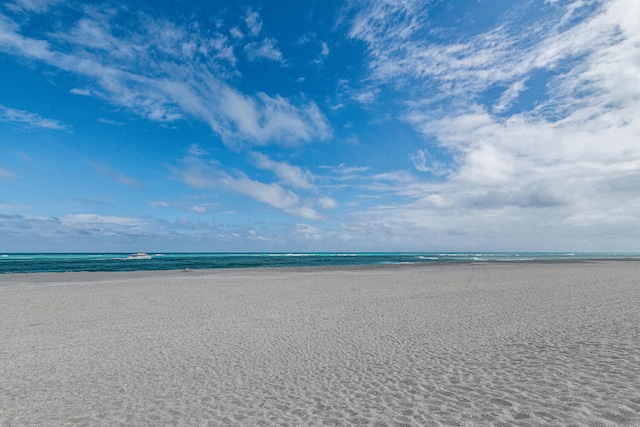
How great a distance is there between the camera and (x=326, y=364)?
888 cm

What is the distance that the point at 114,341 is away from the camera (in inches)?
439

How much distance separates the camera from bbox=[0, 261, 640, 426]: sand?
243 inches

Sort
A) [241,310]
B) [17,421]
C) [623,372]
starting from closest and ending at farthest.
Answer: [17,421] → [623,372] → [241,310]

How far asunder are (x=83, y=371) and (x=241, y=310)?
8.20m

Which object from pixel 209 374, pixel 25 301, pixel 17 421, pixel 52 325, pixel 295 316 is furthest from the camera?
pixel 25 301

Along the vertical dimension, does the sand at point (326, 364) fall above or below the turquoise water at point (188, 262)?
below

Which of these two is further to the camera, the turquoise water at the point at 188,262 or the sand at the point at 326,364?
the turquoise water at the point at 188,262

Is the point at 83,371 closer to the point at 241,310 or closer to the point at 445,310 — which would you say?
the point at 241,310

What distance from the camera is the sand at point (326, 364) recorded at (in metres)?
6.17

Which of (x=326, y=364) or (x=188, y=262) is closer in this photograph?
(x=326, y=364)

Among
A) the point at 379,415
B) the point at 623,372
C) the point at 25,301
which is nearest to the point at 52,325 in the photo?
the point at 25,301

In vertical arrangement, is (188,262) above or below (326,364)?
above

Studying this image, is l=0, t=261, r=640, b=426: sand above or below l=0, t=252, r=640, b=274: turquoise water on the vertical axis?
below

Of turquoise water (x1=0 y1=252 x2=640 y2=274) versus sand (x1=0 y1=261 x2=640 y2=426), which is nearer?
sand (x1=0 y1=261 x2=640 y2=426)
